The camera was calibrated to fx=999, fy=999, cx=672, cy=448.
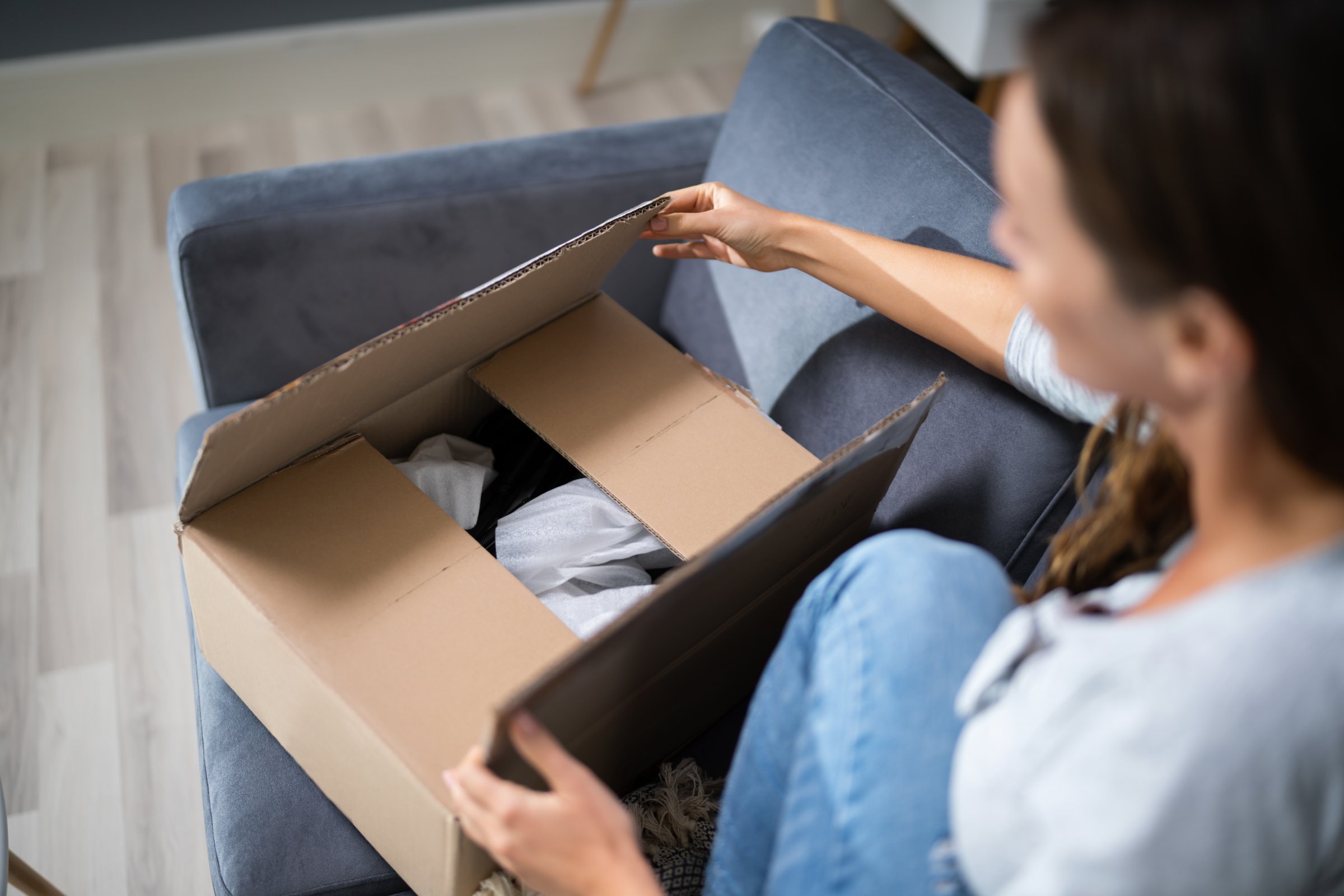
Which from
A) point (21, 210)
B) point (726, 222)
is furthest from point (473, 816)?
point (21, 210)

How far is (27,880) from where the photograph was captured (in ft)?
3.22

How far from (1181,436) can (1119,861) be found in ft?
0.73

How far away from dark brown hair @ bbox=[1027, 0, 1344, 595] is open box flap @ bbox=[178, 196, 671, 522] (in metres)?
0.41

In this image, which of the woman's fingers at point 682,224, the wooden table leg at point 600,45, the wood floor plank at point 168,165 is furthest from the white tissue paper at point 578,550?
the wooden table leg at point 600,45

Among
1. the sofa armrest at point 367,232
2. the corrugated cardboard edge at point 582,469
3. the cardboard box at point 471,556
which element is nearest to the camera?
the cardboard box at point 471,556

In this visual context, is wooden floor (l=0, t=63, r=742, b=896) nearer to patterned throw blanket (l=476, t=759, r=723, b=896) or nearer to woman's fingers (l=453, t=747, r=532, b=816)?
patterned throw blanket (l=476, t=759, r=723, b=896)

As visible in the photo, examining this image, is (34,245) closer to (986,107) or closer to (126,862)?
(126,862)

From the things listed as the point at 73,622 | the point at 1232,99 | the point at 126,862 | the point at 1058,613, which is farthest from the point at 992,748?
the point at 73,622

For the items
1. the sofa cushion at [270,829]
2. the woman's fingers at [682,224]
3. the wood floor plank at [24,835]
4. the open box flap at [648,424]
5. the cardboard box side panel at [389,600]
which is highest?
the woman's fingers at [682,224]

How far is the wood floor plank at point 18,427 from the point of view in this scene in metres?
1.50

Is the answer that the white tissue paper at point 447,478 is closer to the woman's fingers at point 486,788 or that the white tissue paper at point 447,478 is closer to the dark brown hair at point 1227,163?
the woman's fingers at point 486,788

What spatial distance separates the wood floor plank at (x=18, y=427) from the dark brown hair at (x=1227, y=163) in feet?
5.09

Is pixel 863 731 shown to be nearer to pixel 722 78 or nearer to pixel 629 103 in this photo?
pixel 629 103

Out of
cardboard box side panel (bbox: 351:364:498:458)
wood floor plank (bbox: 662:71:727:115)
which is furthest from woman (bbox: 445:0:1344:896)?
wood floor plank (bbox: 662:71:727:115)
